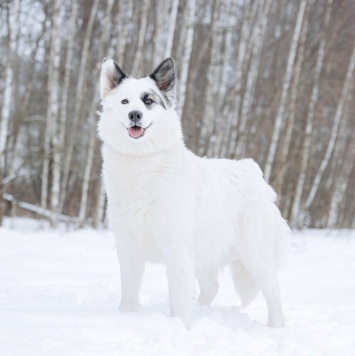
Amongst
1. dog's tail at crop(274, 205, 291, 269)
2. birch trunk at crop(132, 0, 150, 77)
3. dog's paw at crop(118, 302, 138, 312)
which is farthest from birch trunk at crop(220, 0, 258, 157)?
dog's paw at crop(118, 302, 138, 312)

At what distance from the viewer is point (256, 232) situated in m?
4.04

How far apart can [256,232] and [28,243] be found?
4715 mm

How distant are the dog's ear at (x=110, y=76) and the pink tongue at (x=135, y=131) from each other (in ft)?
1.67

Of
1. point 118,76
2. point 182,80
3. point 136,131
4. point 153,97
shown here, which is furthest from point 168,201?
point 182,80

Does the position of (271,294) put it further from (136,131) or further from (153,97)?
(153,97)

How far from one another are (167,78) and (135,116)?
58 centimetres

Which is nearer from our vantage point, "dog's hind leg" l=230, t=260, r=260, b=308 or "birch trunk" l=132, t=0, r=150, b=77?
"dog's hind leg" l=230, t=260, r=260, b=308

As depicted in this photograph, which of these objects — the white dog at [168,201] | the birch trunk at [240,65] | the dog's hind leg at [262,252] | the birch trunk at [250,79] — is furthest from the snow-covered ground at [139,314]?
the birch trunk at [240,65]

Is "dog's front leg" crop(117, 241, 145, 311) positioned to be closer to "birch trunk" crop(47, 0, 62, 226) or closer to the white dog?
the white dog

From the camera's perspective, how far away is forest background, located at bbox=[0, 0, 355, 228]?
10.6 metres

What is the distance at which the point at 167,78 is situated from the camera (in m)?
3.78

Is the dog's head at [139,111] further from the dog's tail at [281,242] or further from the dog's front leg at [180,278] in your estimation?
the dog's tail at [281,242]

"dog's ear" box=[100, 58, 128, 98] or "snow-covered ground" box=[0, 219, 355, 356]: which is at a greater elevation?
"dog's ear" box=[100, 58, 128, 98]

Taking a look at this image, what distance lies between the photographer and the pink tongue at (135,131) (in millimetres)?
3445
